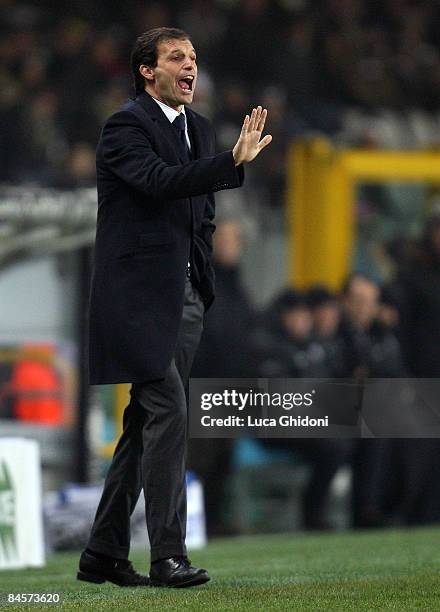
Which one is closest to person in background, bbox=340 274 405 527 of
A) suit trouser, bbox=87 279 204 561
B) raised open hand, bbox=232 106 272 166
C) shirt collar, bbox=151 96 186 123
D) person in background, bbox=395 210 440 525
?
person in background, bbox=395 210 440 525

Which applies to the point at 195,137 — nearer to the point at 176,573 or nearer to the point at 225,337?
the point at 176,573

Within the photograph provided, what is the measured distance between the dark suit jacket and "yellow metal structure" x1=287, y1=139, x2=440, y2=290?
662 cm

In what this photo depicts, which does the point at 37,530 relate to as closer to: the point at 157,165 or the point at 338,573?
the point at 338,573

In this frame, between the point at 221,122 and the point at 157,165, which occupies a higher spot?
the point at 221,122

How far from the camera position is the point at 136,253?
525 cm

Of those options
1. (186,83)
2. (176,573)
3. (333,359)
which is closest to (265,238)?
(333,359)

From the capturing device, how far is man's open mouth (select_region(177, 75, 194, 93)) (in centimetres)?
532

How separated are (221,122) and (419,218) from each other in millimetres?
2120

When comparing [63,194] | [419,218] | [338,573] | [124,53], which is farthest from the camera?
[124,53]

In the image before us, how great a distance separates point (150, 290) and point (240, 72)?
970 centimetres

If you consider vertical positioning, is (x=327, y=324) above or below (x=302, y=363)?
above

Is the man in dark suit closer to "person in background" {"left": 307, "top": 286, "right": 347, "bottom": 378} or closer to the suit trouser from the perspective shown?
the suit trouser

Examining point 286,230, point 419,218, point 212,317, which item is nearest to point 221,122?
point 286,230

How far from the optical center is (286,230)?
12.8 metres
